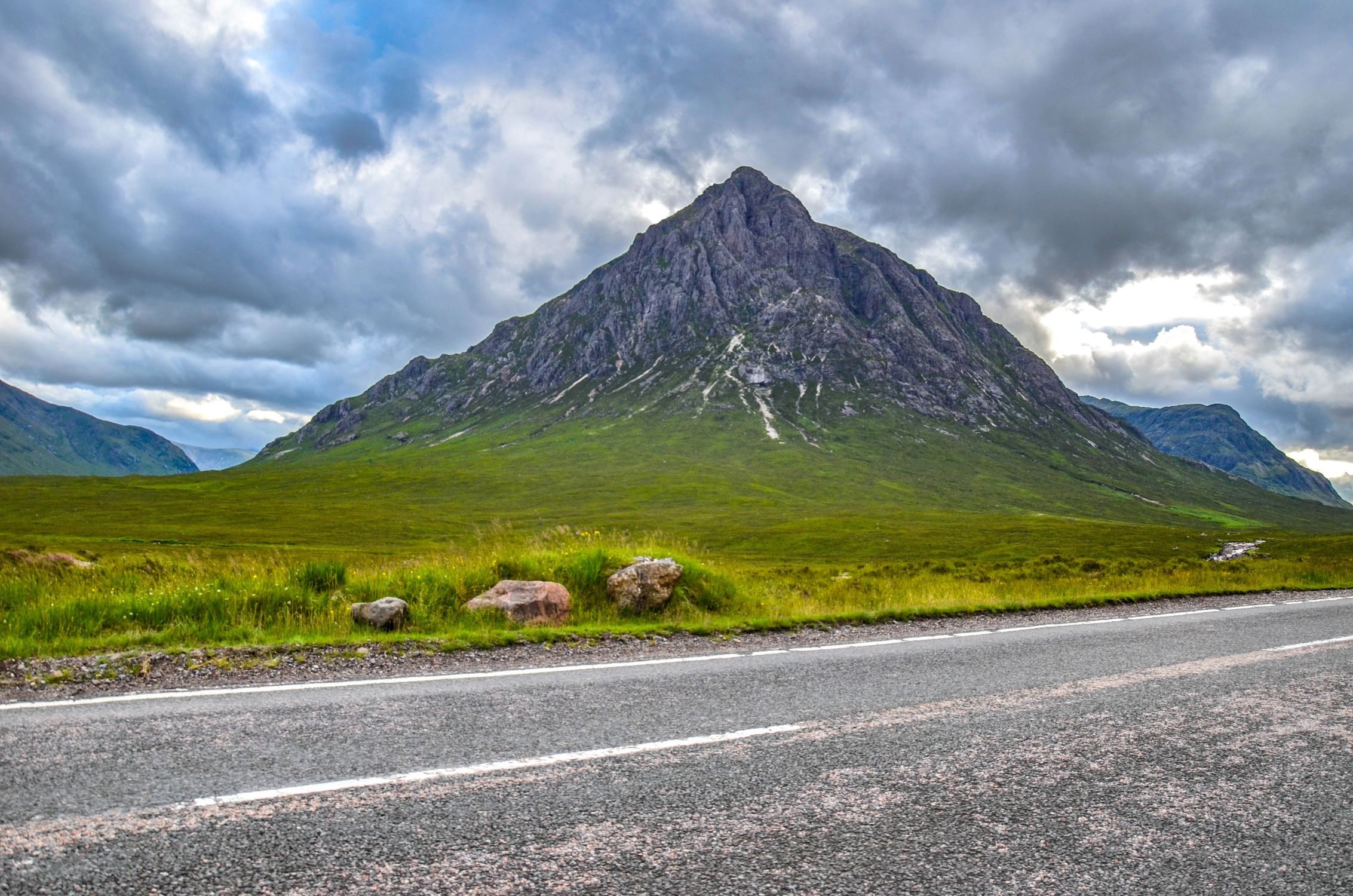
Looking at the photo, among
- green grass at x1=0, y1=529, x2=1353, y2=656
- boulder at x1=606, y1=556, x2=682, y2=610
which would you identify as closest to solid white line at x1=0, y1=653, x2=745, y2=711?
green grass at x1=0, y1=529, x2=1353, y2=656

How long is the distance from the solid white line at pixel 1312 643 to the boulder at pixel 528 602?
12.4 metres

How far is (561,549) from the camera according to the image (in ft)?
57.6

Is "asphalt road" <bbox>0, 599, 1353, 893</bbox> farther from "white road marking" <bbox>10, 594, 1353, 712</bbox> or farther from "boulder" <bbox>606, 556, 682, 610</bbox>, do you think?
"boulder" <bbox>606, 556, 682, 610</bbox>

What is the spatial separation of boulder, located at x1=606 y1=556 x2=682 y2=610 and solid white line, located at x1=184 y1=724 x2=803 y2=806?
8368 mm

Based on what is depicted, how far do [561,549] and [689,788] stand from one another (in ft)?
40.0

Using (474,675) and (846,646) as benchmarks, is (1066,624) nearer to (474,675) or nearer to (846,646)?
(846,646)

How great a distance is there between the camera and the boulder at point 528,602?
45.3ft

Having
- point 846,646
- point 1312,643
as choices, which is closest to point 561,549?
point 846,646

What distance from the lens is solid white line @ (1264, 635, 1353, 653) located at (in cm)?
1200

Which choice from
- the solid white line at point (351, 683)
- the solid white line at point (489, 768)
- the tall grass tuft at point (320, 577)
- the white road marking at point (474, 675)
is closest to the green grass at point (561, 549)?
the tall grass tuft at point (320, 577)

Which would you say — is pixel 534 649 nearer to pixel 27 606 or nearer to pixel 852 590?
pixel 27 606

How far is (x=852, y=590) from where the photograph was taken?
19.8m

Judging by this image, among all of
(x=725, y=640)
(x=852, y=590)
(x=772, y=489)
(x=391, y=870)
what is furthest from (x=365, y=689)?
(x=772, y=489)

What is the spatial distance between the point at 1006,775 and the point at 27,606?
15.4 m
